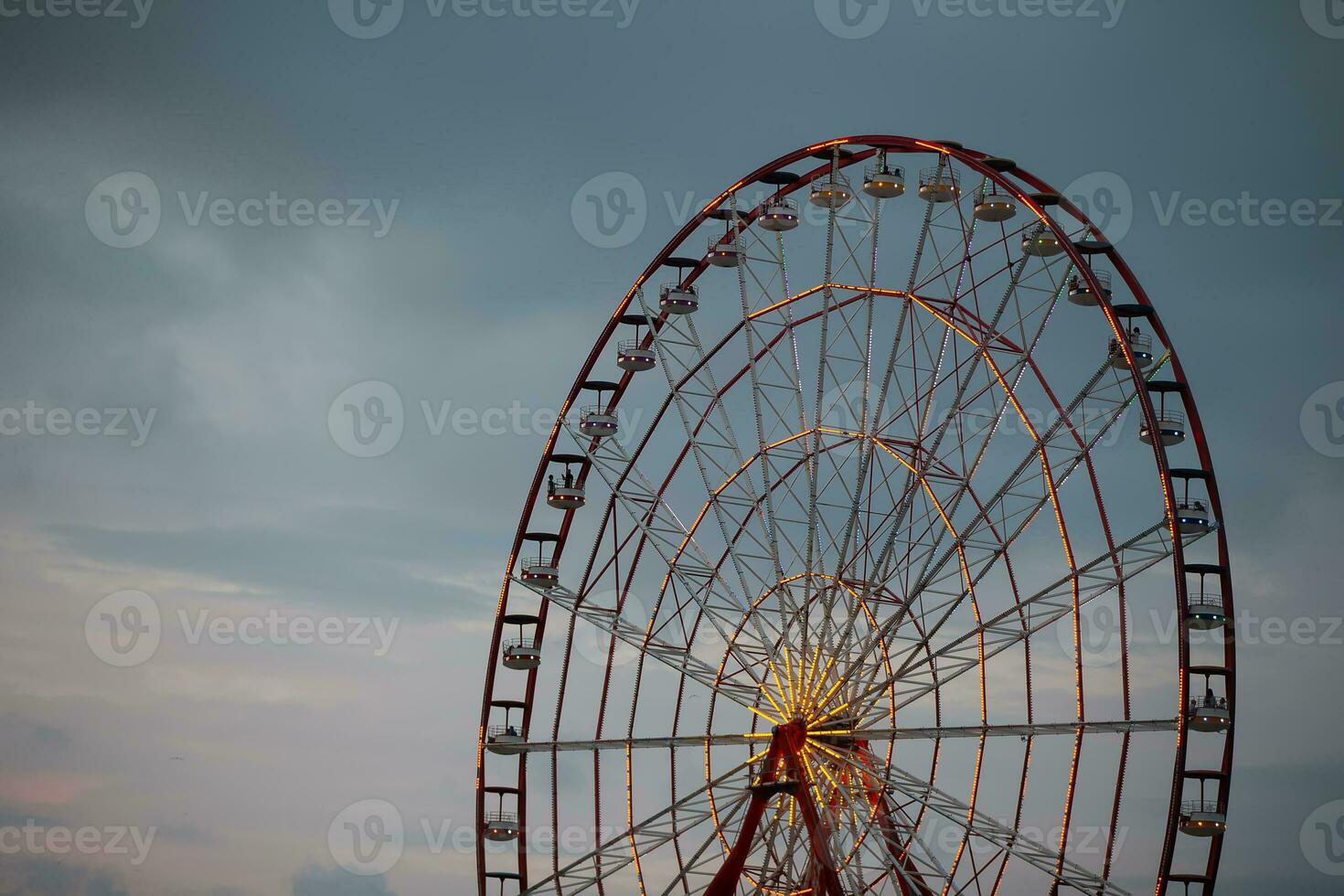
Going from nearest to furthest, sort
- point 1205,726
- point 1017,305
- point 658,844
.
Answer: point 1205,726
point 1017,305
point 658,844

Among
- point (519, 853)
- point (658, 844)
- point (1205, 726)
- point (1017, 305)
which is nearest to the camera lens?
point (1205, 726)

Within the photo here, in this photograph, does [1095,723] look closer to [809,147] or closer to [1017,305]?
[1017,305]

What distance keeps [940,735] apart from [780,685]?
4.12 meters

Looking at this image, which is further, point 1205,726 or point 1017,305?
point 1017,305

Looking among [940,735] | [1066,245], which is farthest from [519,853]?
[1066,245]

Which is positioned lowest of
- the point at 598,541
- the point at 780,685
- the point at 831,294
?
the point at 780,685

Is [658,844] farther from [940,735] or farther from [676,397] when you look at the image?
[676,397]

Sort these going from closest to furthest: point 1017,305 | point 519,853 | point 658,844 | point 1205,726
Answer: point 1205,726, point 1017,305, point 658,844, point 519,853

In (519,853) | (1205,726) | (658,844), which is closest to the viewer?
(1205,726)

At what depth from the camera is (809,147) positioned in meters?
47.7

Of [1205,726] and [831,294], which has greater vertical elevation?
[831,294]

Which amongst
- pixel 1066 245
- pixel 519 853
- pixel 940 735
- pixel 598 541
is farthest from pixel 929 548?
pixel 519 853

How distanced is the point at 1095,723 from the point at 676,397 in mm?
13996

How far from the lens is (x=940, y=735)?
144ft
